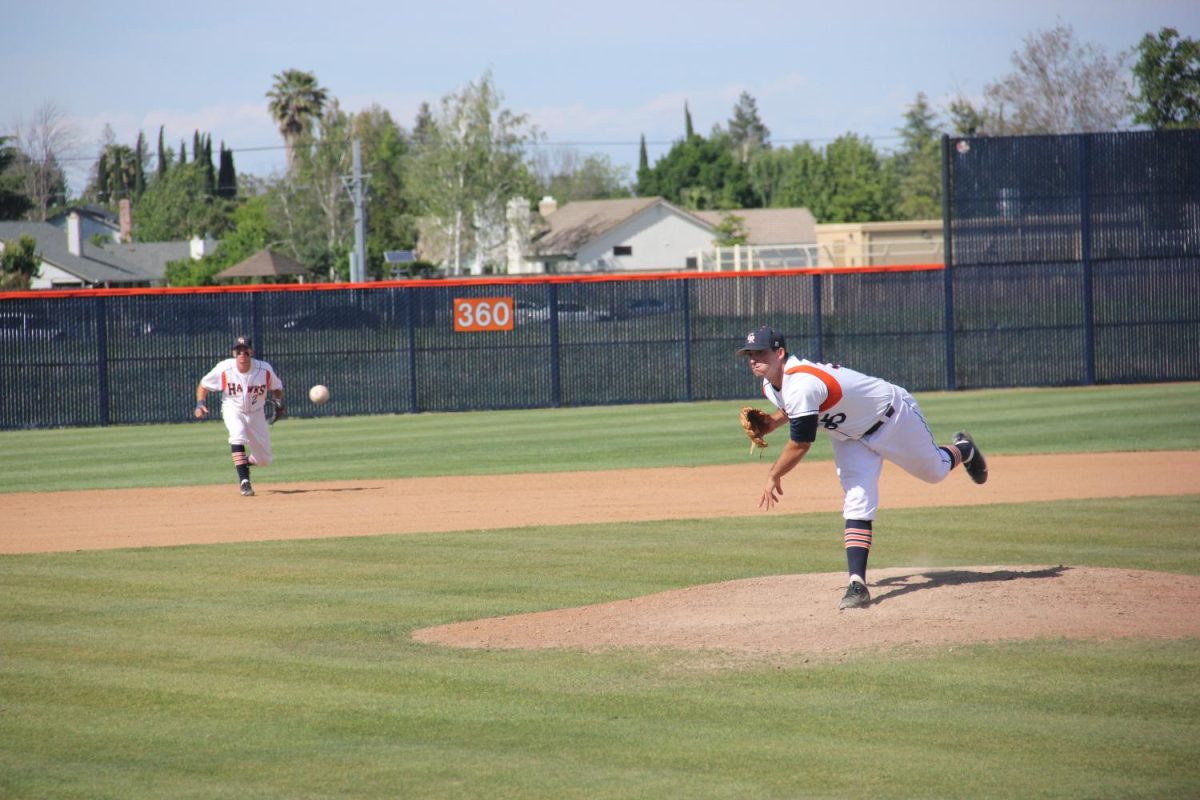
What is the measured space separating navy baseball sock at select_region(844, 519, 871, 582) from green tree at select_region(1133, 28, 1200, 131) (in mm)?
38213

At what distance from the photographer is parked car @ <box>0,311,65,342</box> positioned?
2709cm

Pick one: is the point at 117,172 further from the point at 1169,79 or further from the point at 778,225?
the point at 1169,79

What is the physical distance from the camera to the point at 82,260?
236 feet

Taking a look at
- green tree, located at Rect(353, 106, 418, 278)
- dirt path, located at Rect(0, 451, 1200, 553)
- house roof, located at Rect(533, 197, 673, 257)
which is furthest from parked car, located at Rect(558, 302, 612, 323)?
house roof, located at Rect(533, 197, 673, 257)

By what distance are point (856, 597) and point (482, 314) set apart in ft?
69.9

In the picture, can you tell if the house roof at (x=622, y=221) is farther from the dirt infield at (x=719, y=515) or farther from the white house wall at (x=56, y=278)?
the dirt infield at (x=719, y=515)

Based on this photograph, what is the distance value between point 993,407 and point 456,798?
21.9 metres

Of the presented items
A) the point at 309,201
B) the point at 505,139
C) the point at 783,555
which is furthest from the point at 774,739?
the point at 309,201

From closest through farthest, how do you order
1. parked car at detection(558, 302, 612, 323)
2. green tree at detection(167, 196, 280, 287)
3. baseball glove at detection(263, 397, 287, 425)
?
baseball glove at detection(263, 397, 287, 425) < parked car at detection(558, 302, 612, 323) < green tree at detection(167, 196, 280, 287)

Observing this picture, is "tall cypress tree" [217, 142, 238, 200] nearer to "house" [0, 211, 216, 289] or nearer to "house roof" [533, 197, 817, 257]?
"house" [0, 211, 216, 289]

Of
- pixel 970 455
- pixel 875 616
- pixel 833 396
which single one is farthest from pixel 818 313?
pixel 875 616

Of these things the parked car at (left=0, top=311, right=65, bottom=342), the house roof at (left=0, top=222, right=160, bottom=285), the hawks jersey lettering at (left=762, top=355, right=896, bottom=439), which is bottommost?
the hawks jersey lettering at (left=762, top=355, right=896, bottom=439)

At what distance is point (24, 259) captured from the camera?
50.9 metres

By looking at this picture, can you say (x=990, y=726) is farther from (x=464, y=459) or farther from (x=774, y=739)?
(x=464, y=459)
